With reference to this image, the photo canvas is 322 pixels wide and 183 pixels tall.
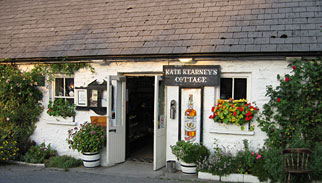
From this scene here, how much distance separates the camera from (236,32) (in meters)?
7.84

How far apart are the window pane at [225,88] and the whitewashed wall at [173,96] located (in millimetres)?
236

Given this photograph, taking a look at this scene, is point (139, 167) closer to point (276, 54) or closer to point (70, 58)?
point (70, 58)

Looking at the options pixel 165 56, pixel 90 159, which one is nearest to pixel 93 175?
pixel 90 159

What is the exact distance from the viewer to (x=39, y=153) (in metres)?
8.96

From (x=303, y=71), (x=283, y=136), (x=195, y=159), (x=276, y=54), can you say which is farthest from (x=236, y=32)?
(x=195, y=159)

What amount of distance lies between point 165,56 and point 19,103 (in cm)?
501

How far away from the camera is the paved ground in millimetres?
7293

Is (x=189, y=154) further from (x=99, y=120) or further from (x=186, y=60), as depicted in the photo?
(x=99, y=120)

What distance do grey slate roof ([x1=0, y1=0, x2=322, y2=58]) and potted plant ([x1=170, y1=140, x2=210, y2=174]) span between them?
2.35 m

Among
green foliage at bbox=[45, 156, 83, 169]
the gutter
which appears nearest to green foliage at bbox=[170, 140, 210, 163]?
the gutter

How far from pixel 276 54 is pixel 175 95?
2711mm

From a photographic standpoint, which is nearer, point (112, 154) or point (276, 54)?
point (276, 54)

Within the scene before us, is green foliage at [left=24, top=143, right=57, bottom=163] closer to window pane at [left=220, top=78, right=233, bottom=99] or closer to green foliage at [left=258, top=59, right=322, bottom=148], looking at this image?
window pane at [left=220, top=78, right=233, bottom=99]

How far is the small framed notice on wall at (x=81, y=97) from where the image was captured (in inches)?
352
